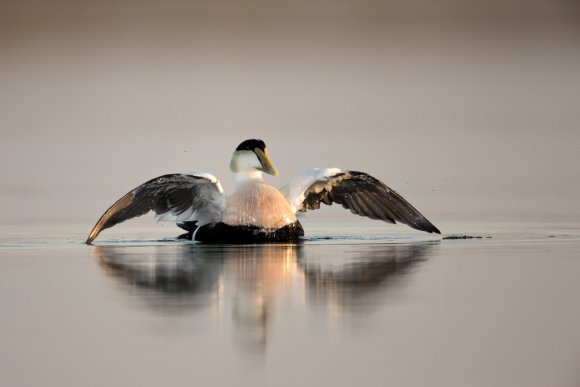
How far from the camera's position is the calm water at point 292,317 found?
14.0ft

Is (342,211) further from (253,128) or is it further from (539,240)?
(253,128)

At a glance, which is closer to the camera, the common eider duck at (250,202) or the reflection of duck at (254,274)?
the reflection of duck at (254,274)

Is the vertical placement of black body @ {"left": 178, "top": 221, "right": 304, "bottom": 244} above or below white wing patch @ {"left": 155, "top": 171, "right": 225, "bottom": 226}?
below

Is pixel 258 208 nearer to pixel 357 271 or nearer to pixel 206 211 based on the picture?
pixel 206 211

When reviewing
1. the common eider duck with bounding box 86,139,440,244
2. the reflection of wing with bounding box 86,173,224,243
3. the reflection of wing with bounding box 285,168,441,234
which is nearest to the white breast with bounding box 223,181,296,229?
the common eider duck with bounding box 86,139,440,244

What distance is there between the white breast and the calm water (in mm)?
1034

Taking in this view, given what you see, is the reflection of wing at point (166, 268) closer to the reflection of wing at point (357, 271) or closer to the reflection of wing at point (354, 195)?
the reflection of wing at point (357, 271)

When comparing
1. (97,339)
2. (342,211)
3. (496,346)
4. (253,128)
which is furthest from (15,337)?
(253,128)

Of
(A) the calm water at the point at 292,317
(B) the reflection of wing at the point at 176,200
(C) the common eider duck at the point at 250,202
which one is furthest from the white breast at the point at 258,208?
(A) the calm water at the point at 292,317

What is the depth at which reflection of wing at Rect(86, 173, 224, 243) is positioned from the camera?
957 centimetres

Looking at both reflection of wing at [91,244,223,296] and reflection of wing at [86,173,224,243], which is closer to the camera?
reflection of wing at [91,244,223,296]

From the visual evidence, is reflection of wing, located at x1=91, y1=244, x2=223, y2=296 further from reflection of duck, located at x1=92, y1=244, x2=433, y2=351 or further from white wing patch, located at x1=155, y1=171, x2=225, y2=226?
white wing patch, located at x1=155, y1=171, x2=225, y2=226

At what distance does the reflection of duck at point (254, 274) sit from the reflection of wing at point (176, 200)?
69cm

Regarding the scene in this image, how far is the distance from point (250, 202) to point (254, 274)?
2701mm
